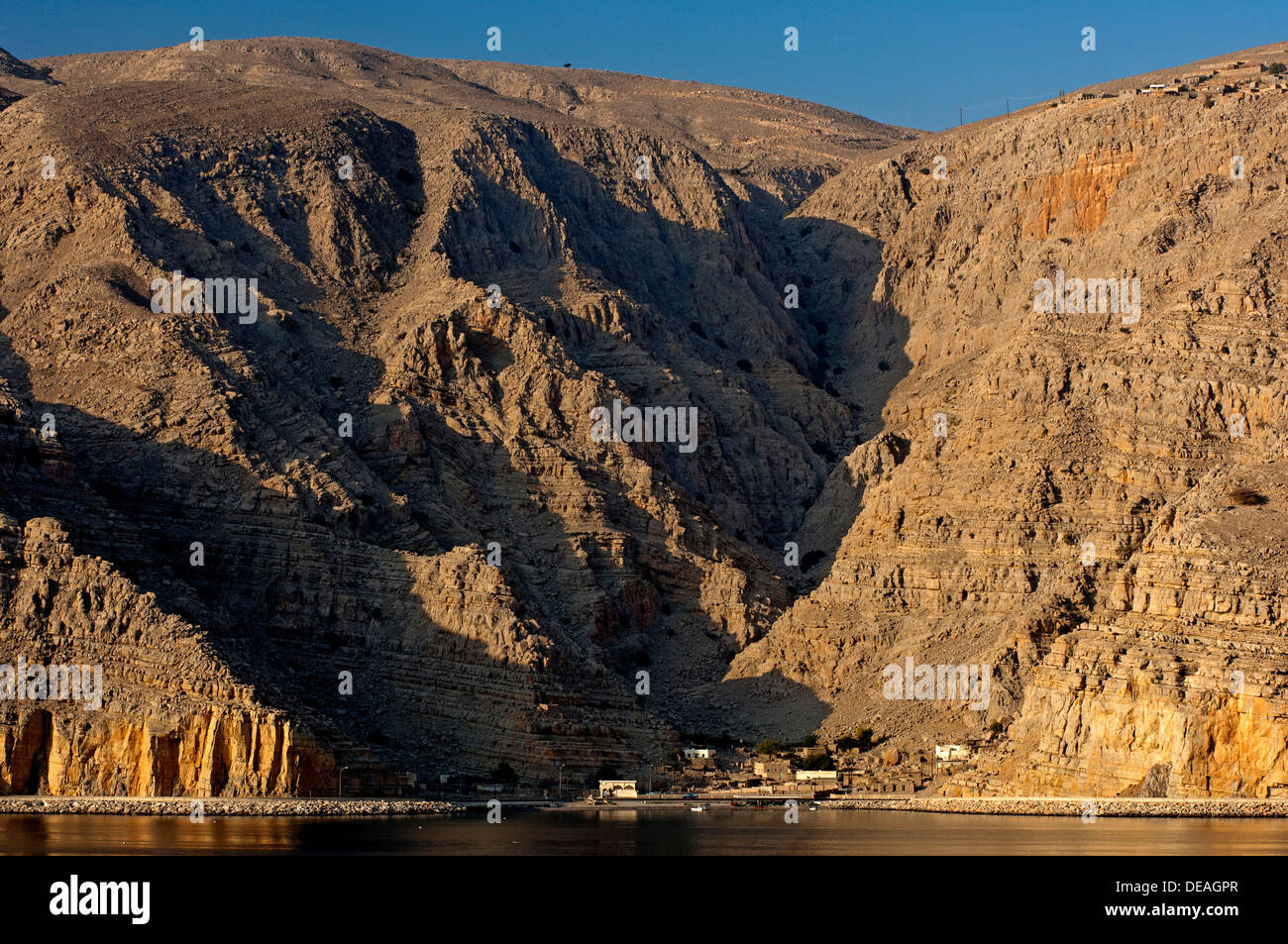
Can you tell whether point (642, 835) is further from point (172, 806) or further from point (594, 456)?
point (594, 456)

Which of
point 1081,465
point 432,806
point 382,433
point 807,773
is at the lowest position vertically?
point 432,806

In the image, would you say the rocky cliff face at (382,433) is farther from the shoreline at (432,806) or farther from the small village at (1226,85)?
the small village at (1226,85)

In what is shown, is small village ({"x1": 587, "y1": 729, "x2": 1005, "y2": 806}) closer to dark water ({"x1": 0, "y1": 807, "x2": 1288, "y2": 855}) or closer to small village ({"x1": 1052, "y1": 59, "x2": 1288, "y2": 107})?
dark water ({"x1": 0, "y1": 807, "x2": 1288, "y2": 855})

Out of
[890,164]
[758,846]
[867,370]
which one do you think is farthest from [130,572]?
[890,164]

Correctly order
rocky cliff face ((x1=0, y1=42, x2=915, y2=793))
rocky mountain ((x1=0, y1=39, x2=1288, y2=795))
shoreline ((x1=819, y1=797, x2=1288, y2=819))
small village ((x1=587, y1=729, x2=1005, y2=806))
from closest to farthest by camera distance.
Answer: shoreline ((x1=819, y1=797, x2=1288, y2=819)) → rocky mountain ((x1=0, y1=39, x2=1288, y2=795)) → rocky cliff face ((x1=0, y1=42, x2=915, y2=793)) → small village ((x1=587, y1=729, x2=1005, y2=806))

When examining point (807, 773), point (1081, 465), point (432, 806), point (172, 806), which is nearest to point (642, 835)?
point (432, 806)

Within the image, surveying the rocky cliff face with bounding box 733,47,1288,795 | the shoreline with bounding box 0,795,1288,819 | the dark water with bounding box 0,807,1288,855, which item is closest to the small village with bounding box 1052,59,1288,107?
the rocky cliff face with bounding box 733,47,1288,795
